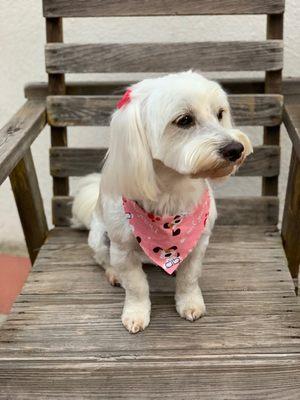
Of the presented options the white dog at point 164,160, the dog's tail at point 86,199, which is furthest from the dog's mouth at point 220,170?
the dog's tail at point 86,199

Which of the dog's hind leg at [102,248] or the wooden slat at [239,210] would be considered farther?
the wooden slat at [239,210]

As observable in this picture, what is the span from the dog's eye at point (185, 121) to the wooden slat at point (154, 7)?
2.14 feet

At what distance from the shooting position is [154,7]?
1679 mm

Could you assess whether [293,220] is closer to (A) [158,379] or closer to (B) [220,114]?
(B) [220,114]

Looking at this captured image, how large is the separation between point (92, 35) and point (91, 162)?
47 centimetres

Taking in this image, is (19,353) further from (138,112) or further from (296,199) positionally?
(296,199)

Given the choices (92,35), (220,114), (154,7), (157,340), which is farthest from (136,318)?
(92,35)

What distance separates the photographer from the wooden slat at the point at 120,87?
1.75 meters

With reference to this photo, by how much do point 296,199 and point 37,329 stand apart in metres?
0.76

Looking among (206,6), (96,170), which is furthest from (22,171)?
(206,6)

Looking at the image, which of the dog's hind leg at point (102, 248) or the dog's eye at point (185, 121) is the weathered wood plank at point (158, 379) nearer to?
the dog's hind leg at point (102, 248)

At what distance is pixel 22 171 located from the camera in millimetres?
1588

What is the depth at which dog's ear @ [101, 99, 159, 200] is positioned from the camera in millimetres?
1139

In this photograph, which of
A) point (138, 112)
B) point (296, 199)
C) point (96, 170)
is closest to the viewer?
point (138, 112)
